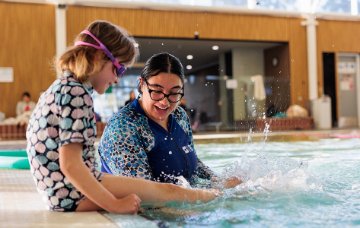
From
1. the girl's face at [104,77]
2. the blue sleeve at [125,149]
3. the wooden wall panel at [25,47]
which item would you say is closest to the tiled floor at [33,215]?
the blue sleeve at [125,149]

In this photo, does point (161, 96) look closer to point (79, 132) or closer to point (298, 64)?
point (79, 132)

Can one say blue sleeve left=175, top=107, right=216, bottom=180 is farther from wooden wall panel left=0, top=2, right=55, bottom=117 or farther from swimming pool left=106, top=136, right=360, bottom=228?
wooden wall panel left=0, top=2, right=55, bottom=117

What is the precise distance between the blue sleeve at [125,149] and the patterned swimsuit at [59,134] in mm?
335

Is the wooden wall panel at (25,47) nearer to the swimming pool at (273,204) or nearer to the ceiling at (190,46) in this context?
the ceiling at (190,46)

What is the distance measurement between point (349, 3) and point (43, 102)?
14708mm

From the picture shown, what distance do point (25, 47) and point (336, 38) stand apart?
31.7 feet

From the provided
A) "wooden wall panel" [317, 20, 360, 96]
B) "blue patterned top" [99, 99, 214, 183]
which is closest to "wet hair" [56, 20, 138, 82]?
"blue patterned top" [99, 99, 214, 183]

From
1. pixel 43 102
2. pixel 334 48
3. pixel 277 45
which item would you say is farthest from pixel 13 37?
pixel 43 102

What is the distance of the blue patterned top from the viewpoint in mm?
2193

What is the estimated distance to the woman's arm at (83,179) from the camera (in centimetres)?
164

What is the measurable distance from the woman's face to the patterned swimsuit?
503 mm

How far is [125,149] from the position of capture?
7.18ft

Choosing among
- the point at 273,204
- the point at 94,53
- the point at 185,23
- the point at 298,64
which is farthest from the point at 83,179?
the point at 298,64

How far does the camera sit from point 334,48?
49.4 feet
